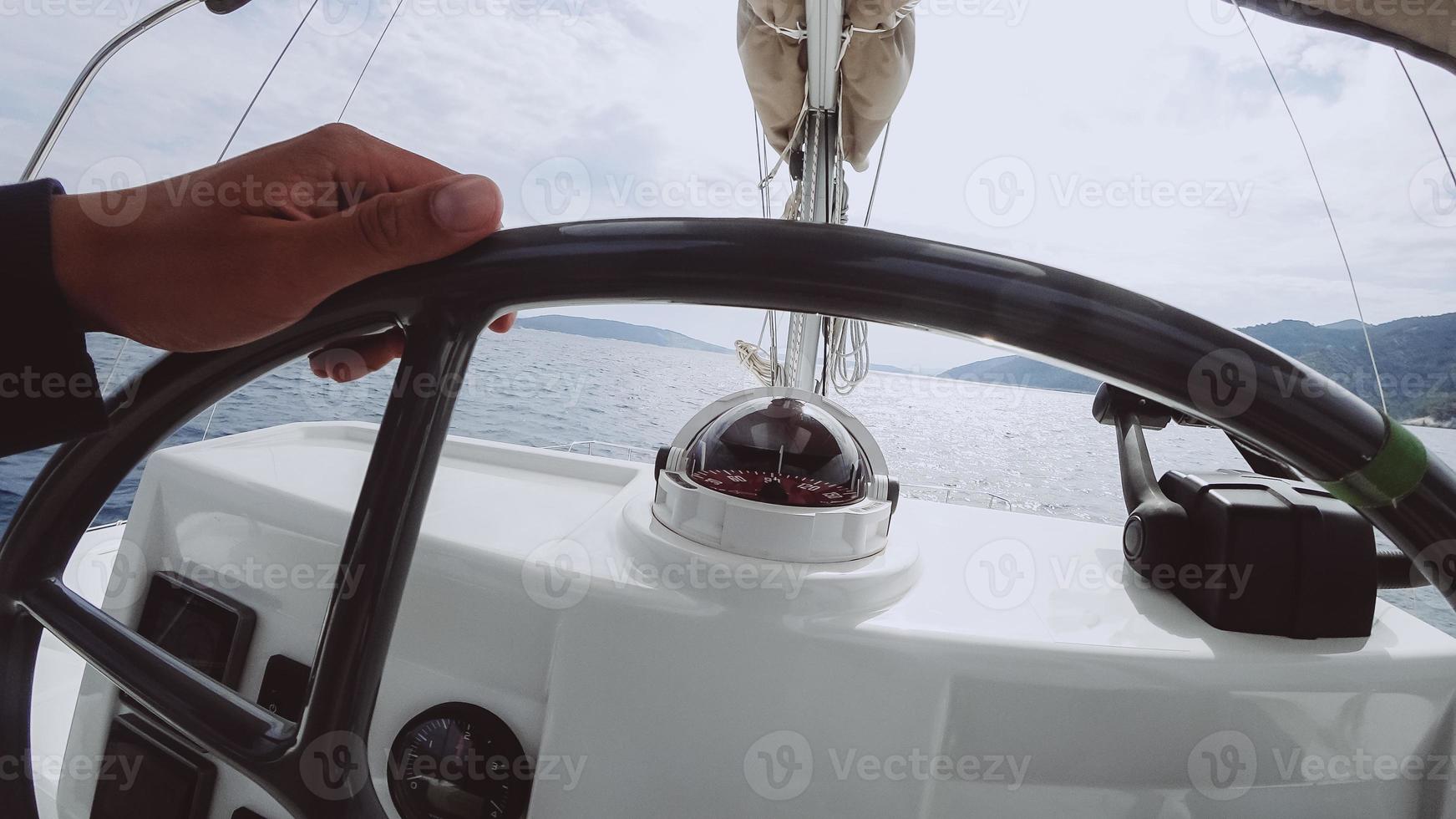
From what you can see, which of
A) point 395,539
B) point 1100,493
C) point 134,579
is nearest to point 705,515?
point 395,539

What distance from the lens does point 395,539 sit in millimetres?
232

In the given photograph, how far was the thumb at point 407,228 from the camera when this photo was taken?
0.78 feet

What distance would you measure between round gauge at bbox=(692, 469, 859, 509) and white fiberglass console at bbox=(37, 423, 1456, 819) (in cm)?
7

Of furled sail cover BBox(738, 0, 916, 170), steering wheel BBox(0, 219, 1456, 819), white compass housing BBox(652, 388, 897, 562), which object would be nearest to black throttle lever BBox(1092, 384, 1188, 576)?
white compass housing BBox(652, 388, 897, 562)

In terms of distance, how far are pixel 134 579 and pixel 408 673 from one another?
0.29 m

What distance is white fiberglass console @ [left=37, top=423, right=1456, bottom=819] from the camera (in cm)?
39

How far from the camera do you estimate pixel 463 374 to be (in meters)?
0.24

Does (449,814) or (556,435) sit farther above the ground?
(449,814)

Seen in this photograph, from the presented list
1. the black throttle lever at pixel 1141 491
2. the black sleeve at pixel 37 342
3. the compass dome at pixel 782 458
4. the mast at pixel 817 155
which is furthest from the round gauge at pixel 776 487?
the mast at pixel 817 155

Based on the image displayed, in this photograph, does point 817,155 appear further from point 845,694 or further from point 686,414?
point 686,414

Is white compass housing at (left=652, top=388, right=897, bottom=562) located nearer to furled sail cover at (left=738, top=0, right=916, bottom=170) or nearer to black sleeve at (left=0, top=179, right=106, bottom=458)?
black sleeve at (left=0, top=179, right=106, bottom=458)

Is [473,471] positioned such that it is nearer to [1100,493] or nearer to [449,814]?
[449,814]

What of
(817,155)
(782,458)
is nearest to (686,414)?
(817,155)

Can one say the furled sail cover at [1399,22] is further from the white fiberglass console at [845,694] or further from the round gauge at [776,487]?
the round gauge at [776,487]
